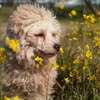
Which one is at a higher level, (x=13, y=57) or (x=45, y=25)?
(x=45, y=25)

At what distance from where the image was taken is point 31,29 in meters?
5.02

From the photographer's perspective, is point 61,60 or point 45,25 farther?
point 61,60

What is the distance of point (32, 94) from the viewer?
4.95m

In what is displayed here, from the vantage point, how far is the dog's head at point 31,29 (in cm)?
499

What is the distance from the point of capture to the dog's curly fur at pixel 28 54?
4.94m

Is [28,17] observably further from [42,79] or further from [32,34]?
[42,79]

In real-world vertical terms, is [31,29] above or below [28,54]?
above

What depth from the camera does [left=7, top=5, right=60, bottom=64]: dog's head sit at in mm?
4988

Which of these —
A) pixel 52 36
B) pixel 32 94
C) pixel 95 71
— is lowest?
pixel 32 94

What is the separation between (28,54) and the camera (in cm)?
502

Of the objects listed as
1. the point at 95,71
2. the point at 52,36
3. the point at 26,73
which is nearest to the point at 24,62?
the point at 26,73

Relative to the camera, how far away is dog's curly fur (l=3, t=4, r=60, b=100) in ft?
16.2

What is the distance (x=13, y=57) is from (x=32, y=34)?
1.28 ft

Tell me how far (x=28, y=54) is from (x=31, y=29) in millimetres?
325
